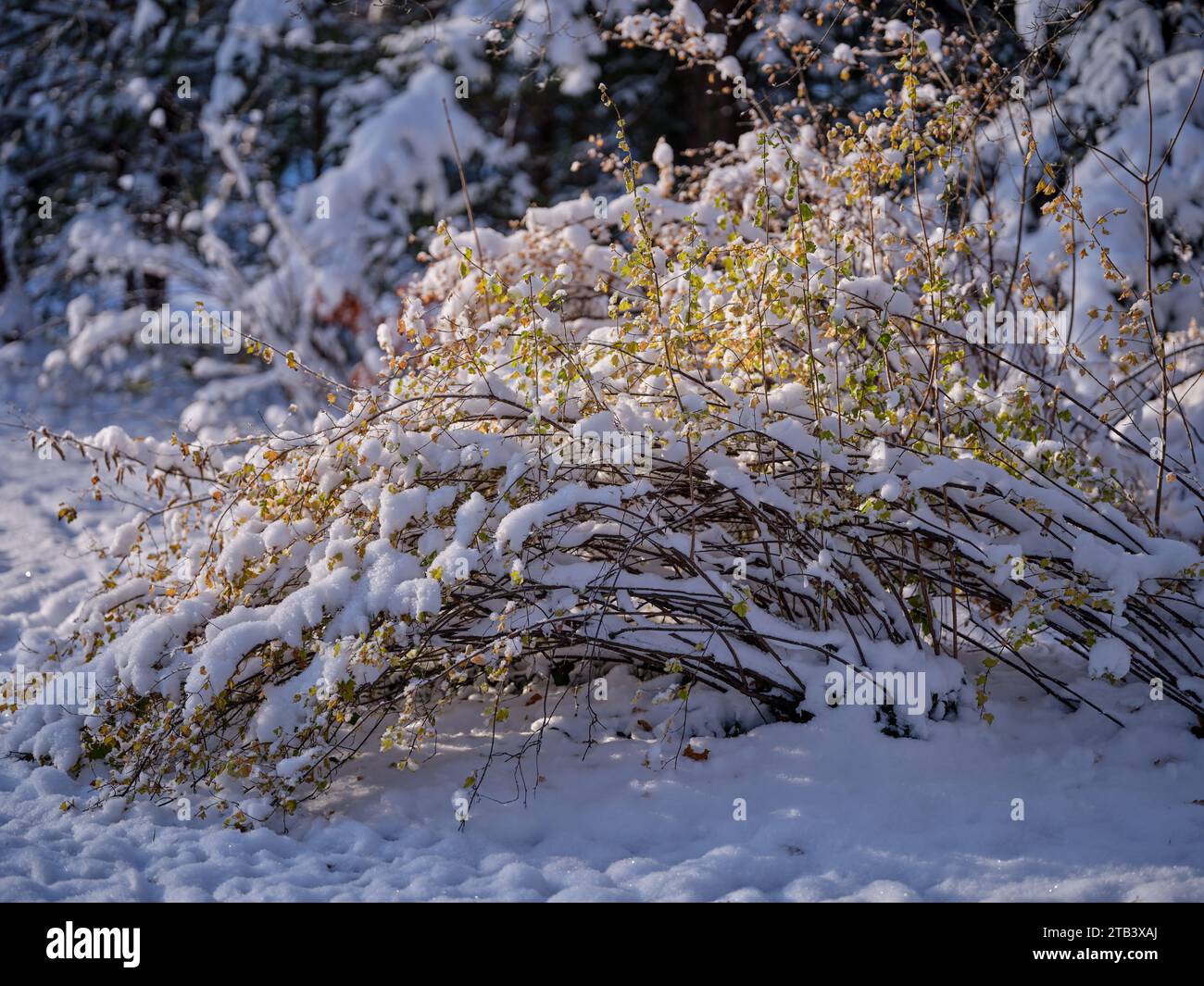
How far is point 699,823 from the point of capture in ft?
10.5

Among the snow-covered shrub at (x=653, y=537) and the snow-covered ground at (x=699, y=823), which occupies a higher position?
the snow-covered shrub at (x=653, y=537)

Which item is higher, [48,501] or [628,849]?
[48,501]

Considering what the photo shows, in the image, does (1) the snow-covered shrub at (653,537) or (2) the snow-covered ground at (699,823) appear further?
(1) the snow-covered shrub at (653,537)

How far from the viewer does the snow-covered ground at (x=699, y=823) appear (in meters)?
2.84

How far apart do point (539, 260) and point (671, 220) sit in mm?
779

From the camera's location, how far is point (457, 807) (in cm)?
328

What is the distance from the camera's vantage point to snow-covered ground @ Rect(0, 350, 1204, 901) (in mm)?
2842

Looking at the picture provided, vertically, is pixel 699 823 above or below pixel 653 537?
below

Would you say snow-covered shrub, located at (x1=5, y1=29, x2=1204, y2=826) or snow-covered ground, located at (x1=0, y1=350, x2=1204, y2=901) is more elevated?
snow-covered shrub, located at (x1=5, y1=29, x2=1204, y2=826)

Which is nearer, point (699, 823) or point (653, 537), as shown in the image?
point (699, 823)

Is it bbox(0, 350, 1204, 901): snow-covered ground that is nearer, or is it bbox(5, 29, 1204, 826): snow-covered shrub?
bbox(0, 350, 1204, 901): snow-covered ground
